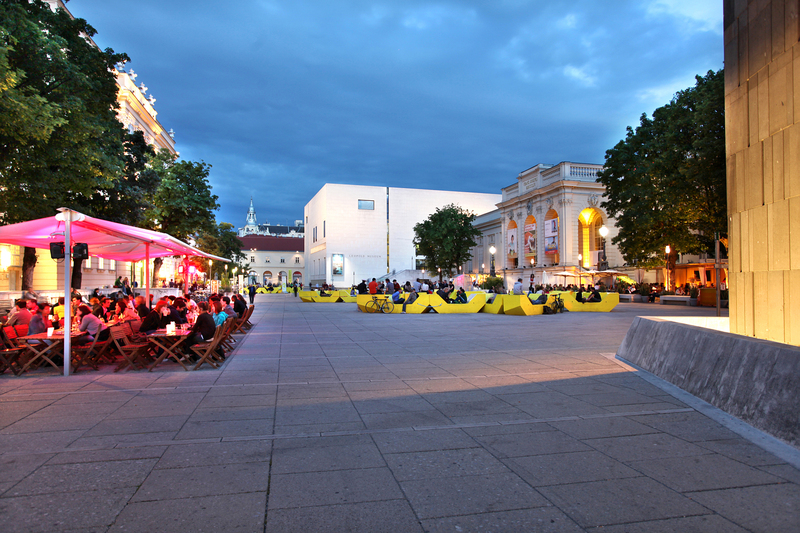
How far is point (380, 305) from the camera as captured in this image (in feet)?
78.0

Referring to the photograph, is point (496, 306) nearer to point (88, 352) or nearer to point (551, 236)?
point (88, 352)

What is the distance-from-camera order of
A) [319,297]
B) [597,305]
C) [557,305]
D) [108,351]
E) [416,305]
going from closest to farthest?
1. [108,351]
2. [416,305]
3. [557,305]
4. [597,305]
5. [319,297]

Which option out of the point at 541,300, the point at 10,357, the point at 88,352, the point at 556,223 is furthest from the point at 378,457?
the point at 556,223

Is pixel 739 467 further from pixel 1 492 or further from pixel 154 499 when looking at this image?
pixel 1 492

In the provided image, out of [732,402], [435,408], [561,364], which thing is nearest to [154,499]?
[435,408]

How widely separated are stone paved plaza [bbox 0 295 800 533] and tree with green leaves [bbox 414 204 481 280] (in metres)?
44.0

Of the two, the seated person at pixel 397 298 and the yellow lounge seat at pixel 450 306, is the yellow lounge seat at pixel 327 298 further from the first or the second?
the yellow lounge seat at pixel 450 306

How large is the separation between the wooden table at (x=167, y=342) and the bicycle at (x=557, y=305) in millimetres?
17681

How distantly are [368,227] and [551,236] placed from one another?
4176cm

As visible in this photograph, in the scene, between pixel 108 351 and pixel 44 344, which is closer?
pixel 44 344

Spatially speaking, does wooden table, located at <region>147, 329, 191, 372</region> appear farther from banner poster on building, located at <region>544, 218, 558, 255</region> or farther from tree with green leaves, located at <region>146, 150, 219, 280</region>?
banner poster on building, located at <region>544, 218, 558, 255</region>

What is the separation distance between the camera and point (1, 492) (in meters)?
3.50

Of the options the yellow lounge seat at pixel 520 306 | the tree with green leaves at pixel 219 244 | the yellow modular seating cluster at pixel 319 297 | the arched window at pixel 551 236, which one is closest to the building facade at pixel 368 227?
the tree with green leaves at pixel 219 244

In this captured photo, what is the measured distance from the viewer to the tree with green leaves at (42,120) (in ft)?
34.8
